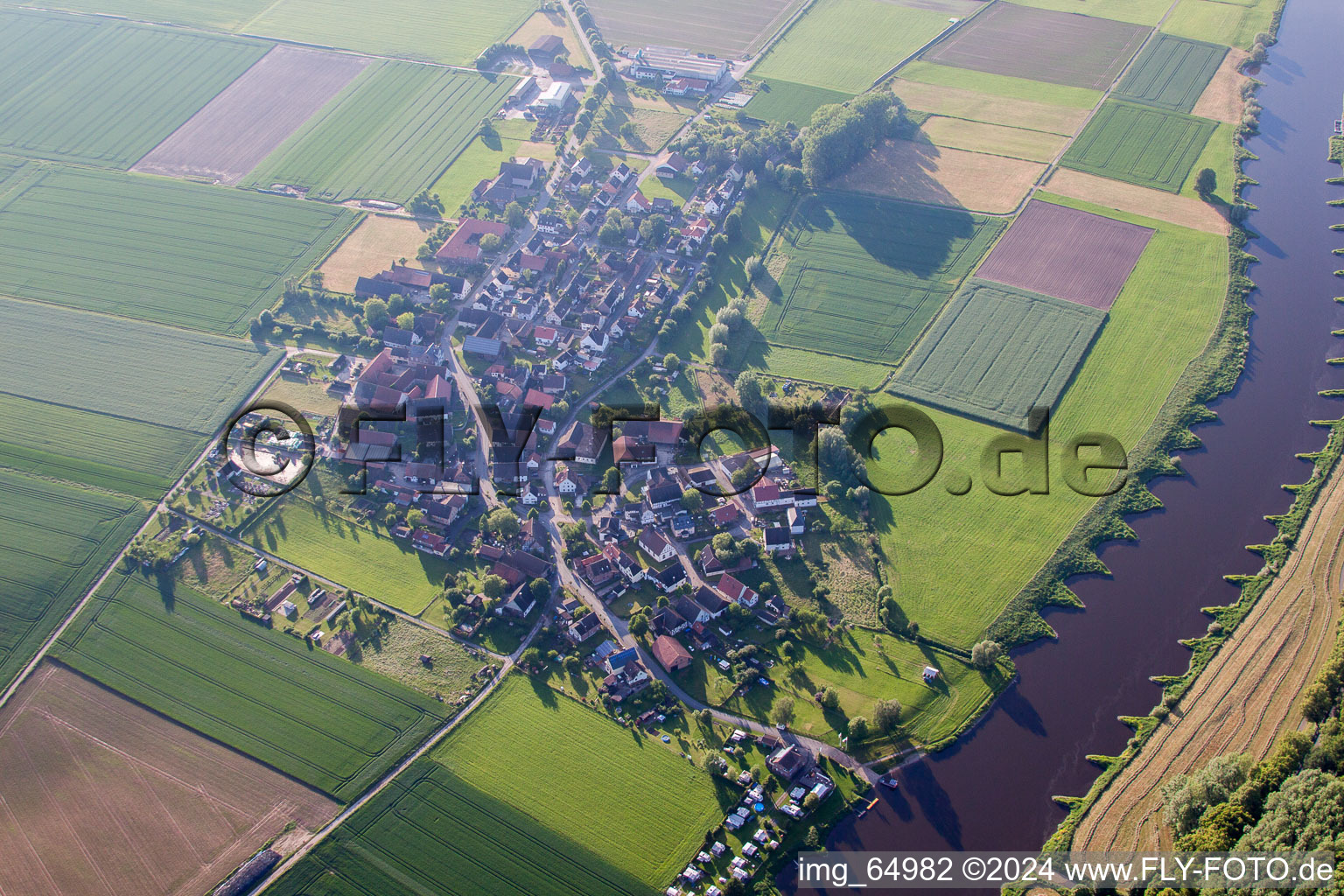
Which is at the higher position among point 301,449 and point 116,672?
point 301,449

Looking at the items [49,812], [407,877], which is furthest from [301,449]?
[407,877]

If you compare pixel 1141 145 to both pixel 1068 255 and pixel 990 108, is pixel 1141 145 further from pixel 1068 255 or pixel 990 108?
pixel 1068 255

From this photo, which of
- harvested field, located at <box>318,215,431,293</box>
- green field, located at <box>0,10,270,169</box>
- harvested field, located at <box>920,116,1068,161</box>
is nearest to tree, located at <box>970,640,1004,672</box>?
harvested field, located at <box>318,215,431,293</box>

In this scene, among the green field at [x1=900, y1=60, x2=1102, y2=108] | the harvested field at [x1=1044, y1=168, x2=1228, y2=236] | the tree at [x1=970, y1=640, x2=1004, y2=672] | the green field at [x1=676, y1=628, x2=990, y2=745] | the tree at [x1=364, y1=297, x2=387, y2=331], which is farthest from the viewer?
the green field at [x1=900, y1=60, x2=1102, y2=108]

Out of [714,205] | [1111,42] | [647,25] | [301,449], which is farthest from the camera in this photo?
[647,25]

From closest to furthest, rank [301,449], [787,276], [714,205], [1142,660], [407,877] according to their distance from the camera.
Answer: [407,877], [1142,660], [301,449], [787,276], [714,205]

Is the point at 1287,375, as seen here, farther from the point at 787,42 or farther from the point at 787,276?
the point at 787,42

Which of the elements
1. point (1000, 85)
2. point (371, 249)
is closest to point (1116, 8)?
point (1000, 85)

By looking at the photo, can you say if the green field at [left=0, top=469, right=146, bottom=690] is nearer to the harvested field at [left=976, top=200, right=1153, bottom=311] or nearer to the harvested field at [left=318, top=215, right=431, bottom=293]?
the harvested field at [left=318, top=215, right=431, bottom=293]
